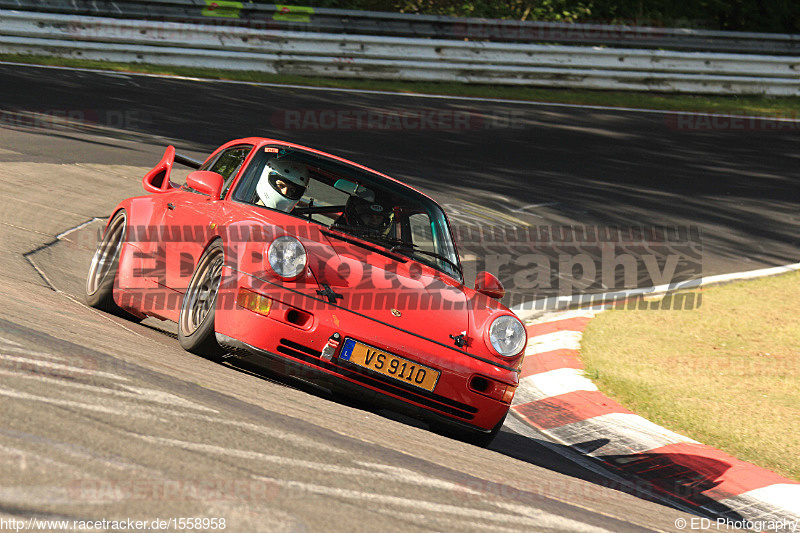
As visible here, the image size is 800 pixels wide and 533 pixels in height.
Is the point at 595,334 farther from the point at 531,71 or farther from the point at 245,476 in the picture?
the point at 531,71

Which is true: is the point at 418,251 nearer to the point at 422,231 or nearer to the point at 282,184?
the point at 422,231

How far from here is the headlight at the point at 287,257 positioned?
4.50 m

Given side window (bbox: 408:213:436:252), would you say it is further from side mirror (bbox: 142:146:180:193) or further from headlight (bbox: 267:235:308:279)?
side mirror (bbox: 142:146:180:193)

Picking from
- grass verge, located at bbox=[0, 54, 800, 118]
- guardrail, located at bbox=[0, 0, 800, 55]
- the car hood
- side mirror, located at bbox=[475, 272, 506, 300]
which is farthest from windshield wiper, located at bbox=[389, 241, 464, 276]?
guardrail, located at bbox=[0, 0, 800, 55]

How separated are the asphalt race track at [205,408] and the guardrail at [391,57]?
3213 mm

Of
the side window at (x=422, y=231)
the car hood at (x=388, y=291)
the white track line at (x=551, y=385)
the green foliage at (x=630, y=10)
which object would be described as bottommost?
the white track line at (x=551, y=385)

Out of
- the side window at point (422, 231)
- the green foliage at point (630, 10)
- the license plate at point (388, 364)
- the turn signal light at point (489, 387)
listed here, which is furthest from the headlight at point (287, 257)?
the green foliage at point (630, 10)

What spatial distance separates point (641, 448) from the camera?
5348 mm

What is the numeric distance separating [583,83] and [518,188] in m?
7.38

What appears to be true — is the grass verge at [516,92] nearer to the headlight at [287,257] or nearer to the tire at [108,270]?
the tire at [108,270]

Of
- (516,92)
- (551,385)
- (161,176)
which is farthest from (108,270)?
(516,92)

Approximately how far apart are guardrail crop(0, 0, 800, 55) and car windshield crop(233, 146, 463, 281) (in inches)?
461

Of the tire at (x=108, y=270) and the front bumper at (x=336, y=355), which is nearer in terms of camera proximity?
the front bumper at (x=336, y=355)

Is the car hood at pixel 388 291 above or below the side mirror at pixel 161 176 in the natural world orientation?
below
